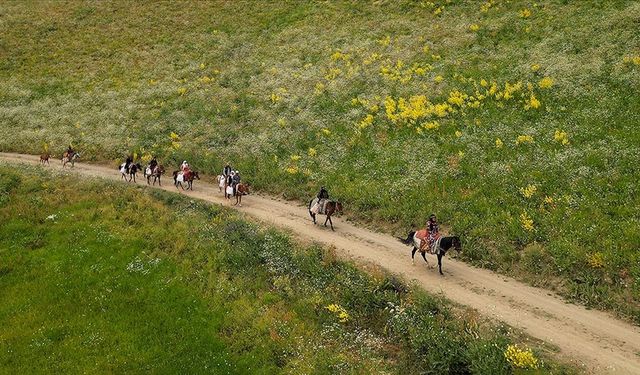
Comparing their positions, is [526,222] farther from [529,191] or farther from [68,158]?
[68,158]

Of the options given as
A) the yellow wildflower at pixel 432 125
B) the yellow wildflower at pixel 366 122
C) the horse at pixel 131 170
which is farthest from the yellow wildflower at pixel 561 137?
the horse at pixel 131 170

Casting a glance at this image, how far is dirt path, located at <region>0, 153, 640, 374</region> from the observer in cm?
1736

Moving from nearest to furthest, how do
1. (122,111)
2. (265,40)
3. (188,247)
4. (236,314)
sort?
1. (236,314)
2. (188,247)
3. (122,111)
4. (265,40)

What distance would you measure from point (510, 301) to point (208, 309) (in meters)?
13.6

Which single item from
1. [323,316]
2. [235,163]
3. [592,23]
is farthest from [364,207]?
[592,23]

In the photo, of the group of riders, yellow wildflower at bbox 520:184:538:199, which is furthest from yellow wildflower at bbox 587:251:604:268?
the group of riders

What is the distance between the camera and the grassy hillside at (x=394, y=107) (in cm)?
2586

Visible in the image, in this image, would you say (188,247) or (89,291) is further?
(188,247)

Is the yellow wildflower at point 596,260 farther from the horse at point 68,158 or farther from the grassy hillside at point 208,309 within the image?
the horse at point 68,158

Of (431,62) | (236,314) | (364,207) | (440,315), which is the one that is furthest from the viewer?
(431,62)

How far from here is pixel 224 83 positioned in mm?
58656

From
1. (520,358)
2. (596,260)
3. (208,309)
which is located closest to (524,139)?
(596,260)

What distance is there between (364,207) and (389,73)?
874 inches

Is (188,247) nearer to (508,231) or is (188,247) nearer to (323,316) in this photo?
(323,316)
